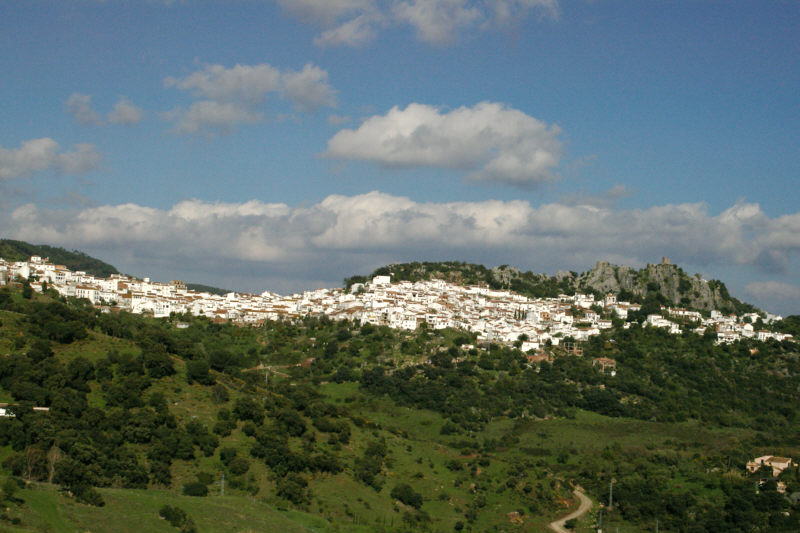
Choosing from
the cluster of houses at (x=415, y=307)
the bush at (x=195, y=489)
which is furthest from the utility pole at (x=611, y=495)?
the cluster of houses at (x=415, y=307)

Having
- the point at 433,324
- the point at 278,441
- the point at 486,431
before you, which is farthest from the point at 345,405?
the point at 433,324

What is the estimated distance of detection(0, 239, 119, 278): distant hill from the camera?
12888 cm

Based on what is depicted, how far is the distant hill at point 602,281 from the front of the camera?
407 ft

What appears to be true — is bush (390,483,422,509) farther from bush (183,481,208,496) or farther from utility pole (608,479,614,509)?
utility pole (608,479,614,509)

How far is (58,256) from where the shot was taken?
162250 millimetres

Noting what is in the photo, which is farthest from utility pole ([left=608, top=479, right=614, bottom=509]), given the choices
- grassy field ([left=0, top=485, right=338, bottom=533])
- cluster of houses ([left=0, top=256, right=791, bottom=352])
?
cluster of houses ([left=0, top=256, right=791, bottom=352])

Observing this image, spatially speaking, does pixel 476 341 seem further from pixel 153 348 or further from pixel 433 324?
pixel 153 348

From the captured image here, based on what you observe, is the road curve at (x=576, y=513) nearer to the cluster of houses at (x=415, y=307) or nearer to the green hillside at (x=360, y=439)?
the green hillside at (x=360, y=439)

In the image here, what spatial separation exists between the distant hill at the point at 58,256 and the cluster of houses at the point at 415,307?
51.3ft

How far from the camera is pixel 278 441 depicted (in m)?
40.1

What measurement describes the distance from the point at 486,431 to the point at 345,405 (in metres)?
12.1

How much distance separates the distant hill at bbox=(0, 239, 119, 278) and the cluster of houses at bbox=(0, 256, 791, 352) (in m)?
15.6

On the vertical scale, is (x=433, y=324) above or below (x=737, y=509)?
above

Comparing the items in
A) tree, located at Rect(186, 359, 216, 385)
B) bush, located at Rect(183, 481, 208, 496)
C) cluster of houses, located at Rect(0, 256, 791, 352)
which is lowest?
bush, located at Rect(183, 481, 208, 496)
